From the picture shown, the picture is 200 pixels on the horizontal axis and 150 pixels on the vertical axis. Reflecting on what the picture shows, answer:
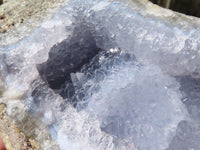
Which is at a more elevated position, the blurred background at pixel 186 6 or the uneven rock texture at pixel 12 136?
the uneven rock texture at pixel 12 136

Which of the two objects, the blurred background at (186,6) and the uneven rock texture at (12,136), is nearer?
the uneven rock texture at (12,136)

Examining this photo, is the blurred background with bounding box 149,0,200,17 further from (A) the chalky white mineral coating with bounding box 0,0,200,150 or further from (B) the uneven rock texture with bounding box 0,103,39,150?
(B) the uneven rock texture with bounding box 0,103,39,150

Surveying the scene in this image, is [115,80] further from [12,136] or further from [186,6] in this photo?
[186,6]

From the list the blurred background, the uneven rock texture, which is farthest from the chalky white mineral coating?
the blurred background

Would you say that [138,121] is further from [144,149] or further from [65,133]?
[65,133]

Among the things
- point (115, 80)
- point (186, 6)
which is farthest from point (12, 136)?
point (186, 6)

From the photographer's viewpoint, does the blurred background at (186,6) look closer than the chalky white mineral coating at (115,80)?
No

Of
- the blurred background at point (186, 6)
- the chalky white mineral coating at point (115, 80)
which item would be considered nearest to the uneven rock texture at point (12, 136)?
the chalky white mineral coating at point (115, 80)

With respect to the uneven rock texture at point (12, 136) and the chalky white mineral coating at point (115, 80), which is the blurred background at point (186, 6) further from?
the uneven rock texture at point (12, 136)

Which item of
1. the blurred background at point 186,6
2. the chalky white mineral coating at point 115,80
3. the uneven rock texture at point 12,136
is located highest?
the chalky white mineral coating at point 115,80
